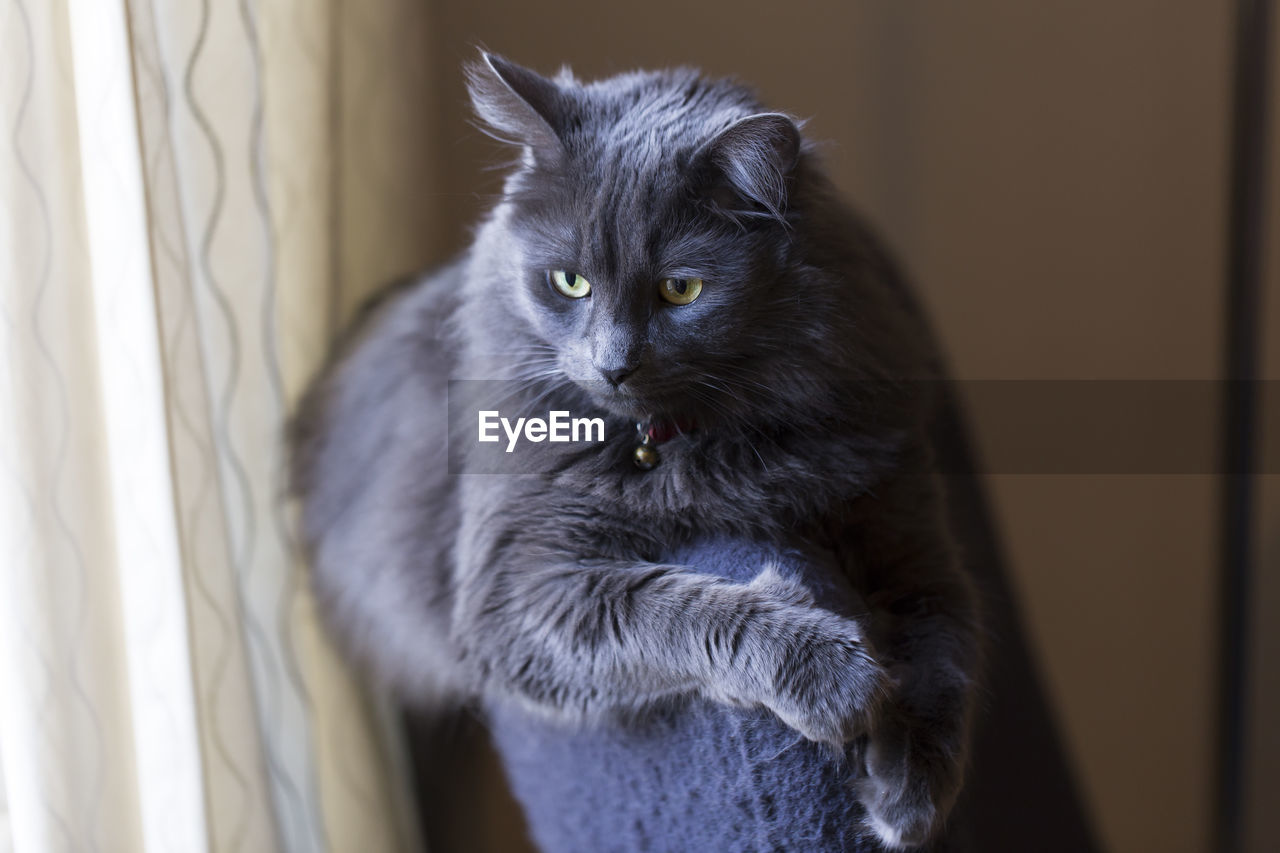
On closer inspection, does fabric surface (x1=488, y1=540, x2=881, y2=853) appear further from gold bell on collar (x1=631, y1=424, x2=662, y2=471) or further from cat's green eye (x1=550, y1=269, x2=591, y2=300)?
cat's green eye (x1=550, y1=269, x2=591, y2=300)

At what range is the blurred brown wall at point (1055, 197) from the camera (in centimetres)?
194

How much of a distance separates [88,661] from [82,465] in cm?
22

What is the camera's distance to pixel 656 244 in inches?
37.2

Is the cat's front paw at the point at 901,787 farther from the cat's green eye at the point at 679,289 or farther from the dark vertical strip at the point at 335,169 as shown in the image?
the dark vertical strip at the point at 335,169

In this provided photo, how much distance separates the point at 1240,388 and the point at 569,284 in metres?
1.32

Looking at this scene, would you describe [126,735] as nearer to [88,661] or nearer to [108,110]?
[88,661]

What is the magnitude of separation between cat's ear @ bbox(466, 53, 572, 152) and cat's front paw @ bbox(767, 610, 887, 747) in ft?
1.87

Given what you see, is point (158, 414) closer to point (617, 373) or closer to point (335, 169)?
point (617, 373)

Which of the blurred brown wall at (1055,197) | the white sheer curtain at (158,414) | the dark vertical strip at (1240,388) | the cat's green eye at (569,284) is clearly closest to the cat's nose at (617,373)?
the cat's green eye at (569,284)

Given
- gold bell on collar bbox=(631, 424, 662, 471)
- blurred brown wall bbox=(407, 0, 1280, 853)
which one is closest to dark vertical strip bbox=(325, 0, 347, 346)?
blurred brown wall bbox=(407, 0, 1280, 853)

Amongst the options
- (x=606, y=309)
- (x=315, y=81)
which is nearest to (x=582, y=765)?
(x=606, y=309)

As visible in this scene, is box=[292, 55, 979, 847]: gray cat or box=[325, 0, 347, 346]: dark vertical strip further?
box=[325, 0, 347, 346]: dark vertical strip

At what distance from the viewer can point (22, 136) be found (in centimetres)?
97

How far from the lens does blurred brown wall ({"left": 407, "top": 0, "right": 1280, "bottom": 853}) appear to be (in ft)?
6.35
